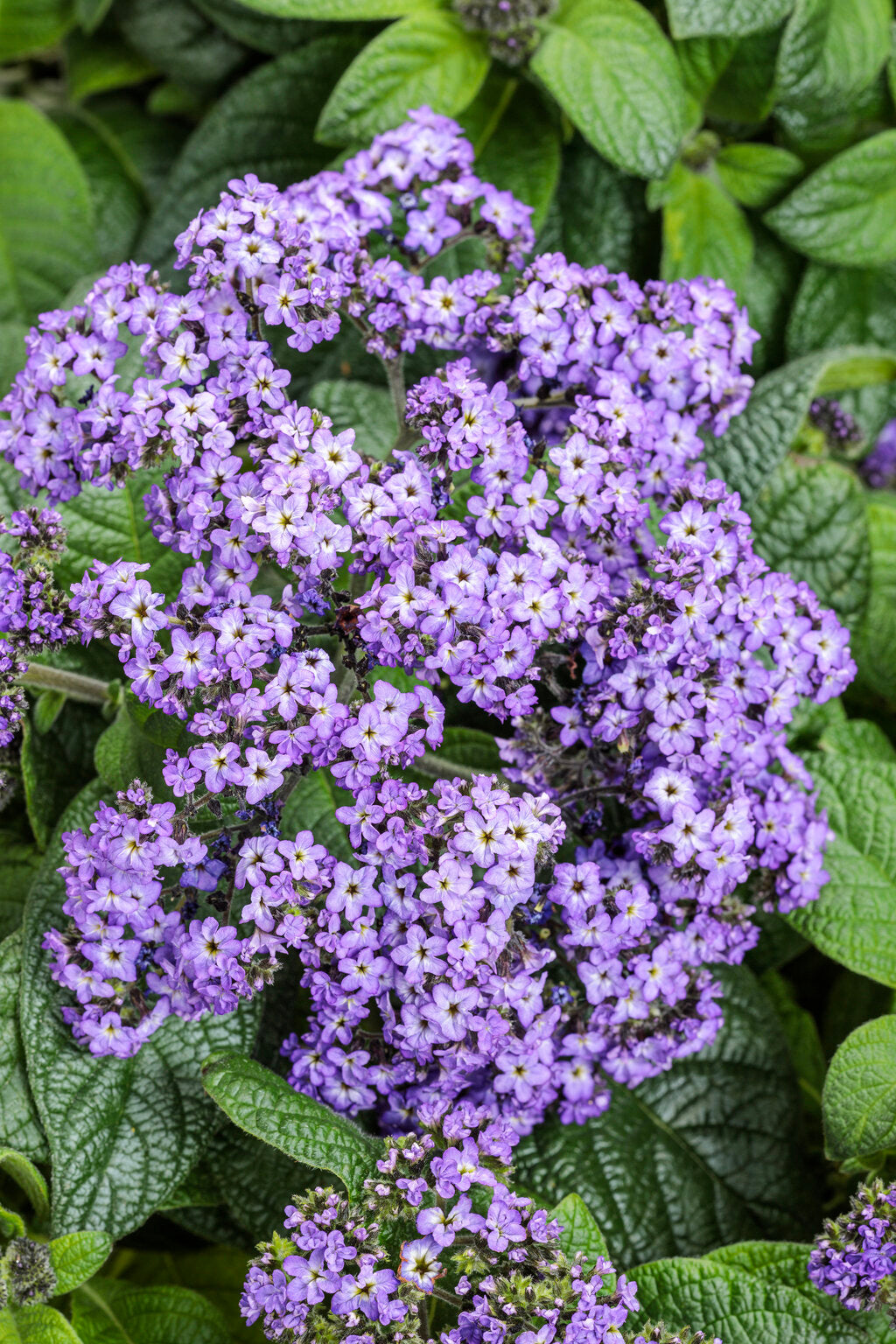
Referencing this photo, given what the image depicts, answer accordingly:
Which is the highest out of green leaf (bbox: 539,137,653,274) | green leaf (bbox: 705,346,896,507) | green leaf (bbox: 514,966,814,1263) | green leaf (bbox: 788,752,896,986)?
green leaf (bbox: 539,137,653,274)

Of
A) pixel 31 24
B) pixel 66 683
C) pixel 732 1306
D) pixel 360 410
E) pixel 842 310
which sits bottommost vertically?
pixel 732 1306

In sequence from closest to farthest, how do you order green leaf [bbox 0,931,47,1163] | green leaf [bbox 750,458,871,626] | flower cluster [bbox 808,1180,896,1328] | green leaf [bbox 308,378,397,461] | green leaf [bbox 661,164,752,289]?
flower cluster [bbox 808,1180,896,1328] < green leaf [bbox 0,931,47,1163] < green leaf [bbox 308,378,397,461] < green leaf [bbox 750,458,871,626] < green leaf [bbox 661,164,752,289]

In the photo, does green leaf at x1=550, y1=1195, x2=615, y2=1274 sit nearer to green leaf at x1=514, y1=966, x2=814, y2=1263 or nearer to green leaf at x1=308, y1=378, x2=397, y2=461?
green leaf at x1=514, y1=966, x2=814, y2=1263

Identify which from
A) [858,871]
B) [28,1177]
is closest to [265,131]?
[858,871]

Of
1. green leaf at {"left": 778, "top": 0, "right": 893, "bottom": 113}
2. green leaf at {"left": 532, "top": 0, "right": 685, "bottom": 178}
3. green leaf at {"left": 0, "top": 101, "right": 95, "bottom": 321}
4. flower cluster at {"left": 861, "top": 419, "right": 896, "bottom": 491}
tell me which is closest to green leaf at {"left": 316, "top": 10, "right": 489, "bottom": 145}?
green leaf at {"left": 532, "top": 0, "right": 685, "bottom": 178}

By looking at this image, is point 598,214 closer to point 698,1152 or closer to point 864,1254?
point 698,1152
